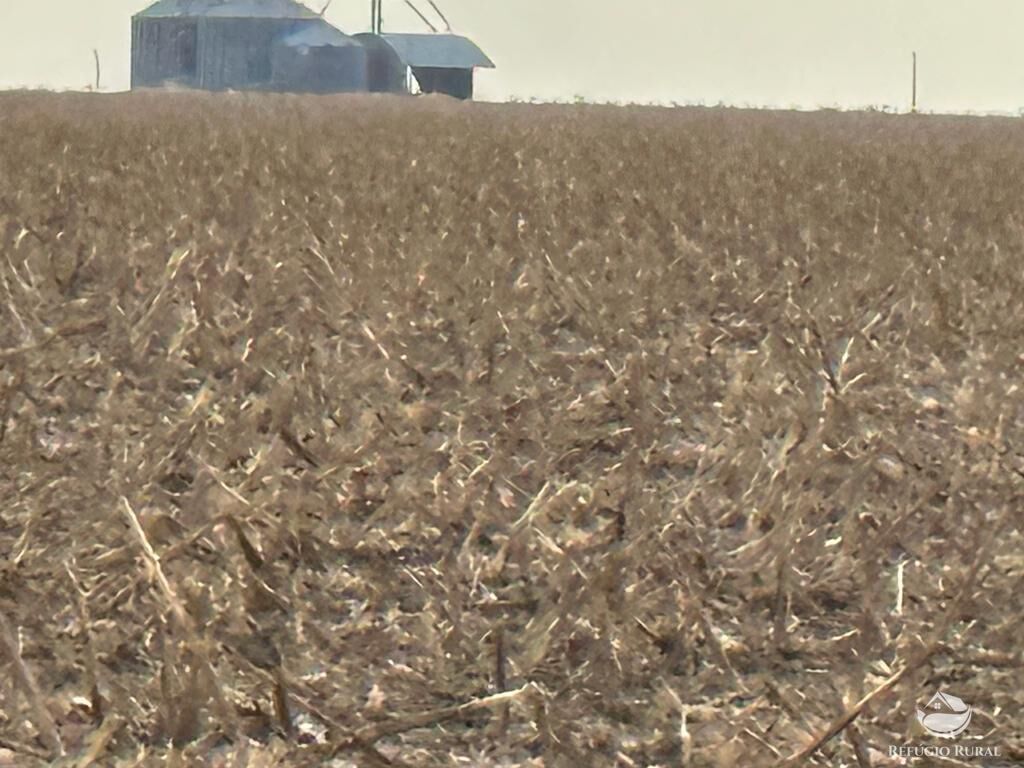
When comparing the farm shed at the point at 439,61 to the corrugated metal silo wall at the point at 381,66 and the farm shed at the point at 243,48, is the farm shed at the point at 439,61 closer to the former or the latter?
the corrugated metal silo wall at the point at 381,66

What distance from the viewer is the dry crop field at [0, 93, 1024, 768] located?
146 inches

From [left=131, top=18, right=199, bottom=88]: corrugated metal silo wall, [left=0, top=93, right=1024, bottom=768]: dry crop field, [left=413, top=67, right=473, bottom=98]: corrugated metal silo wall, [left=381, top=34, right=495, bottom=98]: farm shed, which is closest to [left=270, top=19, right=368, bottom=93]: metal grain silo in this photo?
[left=131, top=18, right=199, bottom=88]: corrugated metal silo wall

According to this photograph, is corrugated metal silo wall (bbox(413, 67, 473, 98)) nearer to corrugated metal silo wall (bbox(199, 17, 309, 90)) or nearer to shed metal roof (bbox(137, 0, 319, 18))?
shed metal roof (bbox(137, 0, 319, 18))

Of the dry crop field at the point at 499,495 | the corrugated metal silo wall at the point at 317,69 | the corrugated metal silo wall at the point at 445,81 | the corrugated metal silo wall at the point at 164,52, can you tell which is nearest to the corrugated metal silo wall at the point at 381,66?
the corrugated metal silo wall at the point at 317,69

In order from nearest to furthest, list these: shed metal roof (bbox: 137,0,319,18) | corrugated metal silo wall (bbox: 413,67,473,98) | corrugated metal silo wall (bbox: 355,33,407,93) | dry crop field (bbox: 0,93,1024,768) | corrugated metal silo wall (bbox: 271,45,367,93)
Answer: dry crop field (bbox: 0,93,1024,768) < corrugated metal silo wall (bbox: 271,45,367,93) < shed metal roof (bbox: 137,0,319,18) < corrugated metal silo wall (bbox: 355,33,407,93) < corrugated metal silo wall (bbox: 413,67,473,98)

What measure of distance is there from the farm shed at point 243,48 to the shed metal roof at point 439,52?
15.6 feet

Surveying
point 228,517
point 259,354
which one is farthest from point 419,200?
point 228,517

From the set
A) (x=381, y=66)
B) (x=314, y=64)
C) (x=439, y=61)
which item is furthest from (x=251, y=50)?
(x=439, y=61)

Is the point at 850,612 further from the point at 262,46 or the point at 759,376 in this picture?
the point at 262,46

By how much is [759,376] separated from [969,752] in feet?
10.6

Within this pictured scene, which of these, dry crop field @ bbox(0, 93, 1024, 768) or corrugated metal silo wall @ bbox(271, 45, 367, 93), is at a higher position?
corrugated metal silo wall @ bbox(271, 45, 367, 93)

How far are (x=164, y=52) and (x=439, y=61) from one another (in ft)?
27.6

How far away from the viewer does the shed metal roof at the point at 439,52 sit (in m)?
52.9

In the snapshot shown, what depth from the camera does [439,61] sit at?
53.1m
